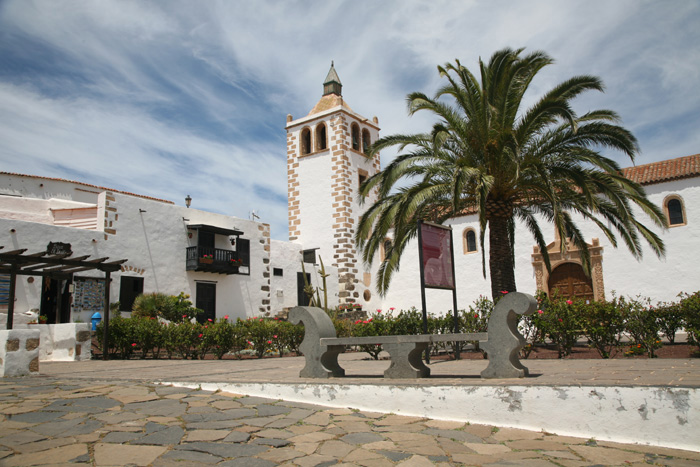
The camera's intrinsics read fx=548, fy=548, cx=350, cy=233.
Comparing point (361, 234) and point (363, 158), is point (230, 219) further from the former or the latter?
point (361, 234)

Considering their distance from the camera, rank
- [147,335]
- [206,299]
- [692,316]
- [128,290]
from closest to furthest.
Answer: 1. [692,316]
2. [147,335]
3. [128,290]
4. [206,299]

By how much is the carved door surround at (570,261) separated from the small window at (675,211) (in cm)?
249

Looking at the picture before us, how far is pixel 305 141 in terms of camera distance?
28.1m

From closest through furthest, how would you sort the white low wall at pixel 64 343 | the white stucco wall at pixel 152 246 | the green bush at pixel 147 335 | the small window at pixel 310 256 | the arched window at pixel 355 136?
the white low wall at pixel 64 343, the green bush at pixel 147 335, the white stucco wall at pixel 152 246, the small window at pixel 310 256, the arched window at pixel 355 136

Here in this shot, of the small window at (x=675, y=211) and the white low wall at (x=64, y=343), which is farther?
the small window at (x=675, y=211)

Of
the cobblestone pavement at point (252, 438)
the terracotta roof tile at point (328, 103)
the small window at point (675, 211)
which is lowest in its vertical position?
the cobblestone pavement at point (252, 438)

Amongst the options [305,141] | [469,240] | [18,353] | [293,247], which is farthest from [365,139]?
[18,353]

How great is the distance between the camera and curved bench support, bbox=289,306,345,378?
6570 mm

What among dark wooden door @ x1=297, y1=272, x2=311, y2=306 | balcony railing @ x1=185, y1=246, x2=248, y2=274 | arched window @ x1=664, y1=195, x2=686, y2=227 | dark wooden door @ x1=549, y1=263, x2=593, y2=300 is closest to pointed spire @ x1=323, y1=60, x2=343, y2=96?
dark wooden door @ x1=297, y1=272, x2=311, y2=306

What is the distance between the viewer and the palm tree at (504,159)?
10.9 meters

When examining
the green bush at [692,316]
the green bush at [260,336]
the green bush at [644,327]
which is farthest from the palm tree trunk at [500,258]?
the green bush at [260,336]

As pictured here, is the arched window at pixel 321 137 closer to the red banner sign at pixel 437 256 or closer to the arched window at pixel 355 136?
the arched window at pixel 355 136

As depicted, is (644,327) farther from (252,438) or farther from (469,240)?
(469,240)

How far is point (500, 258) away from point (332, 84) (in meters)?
18.9
